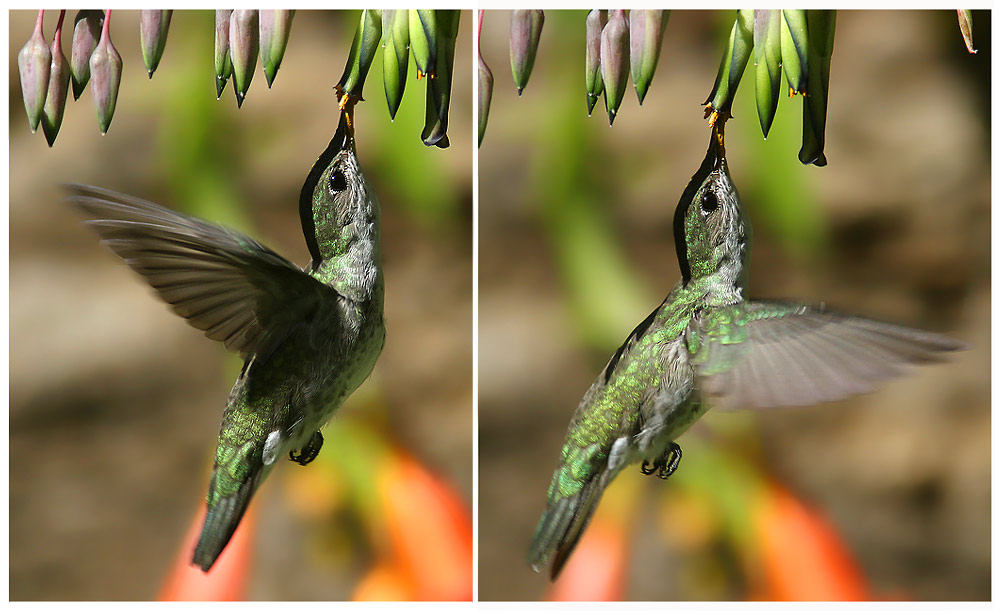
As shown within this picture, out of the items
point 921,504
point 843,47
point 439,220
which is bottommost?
point 921,504

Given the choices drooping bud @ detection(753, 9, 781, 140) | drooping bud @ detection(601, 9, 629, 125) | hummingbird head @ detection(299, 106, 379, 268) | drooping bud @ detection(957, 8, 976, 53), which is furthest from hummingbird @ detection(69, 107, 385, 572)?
drooping bud @ detection(957, 8, 976, 53)

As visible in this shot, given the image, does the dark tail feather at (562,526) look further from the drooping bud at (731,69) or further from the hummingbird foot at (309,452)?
the drooping bud at (731,69)

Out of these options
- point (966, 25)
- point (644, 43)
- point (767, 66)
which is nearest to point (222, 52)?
point (644, 43)

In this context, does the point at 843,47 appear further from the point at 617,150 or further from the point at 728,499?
the point at 728,499

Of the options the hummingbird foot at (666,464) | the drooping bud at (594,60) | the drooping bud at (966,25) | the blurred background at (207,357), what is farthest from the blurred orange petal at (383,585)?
the drooping bud at (966,25)

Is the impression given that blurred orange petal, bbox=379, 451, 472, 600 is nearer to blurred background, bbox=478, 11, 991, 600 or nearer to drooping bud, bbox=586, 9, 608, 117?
blurred background, bbox=478, 11, 991, 600

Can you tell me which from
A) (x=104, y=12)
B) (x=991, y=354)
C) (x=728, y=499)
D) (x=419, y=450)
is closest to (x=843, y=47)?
(x=991, y=354)
